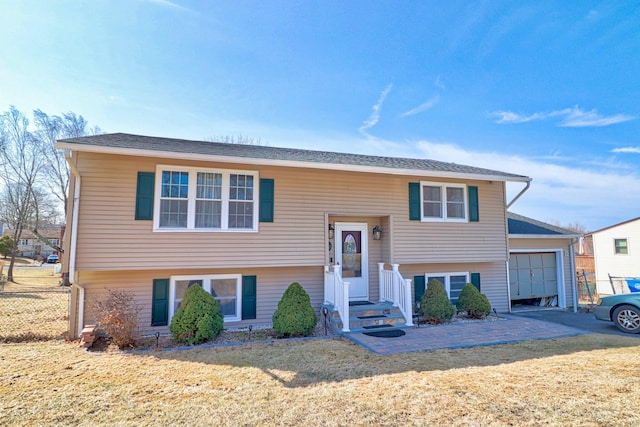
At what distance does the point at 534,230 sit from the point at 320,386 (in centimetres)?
1079

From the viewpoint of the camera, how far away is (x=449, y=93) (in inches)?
489

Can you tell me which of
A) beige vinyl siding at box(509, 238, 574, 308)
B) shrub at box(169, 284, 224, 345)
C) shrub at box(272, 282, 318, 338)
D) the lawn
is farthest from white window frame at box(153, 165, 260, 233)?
beige vinyl siding at box(509, 238, 574, 308)

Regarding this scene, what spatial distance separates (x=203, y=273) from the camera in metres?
7.93

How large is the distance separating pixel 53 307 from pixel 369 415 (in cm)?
1130

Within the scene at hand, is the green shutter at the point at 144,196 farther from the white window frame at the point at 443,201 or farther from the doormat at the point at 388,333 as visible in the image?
the white window frame at the point at 443,201

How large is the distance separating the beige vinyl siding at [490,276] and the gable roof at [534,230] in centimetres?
136

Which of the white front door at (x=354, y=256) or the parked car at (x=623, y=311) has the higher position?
the white front door at (x=354, y=256)

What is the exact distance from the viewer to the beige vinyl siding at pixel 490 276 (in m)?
10.1

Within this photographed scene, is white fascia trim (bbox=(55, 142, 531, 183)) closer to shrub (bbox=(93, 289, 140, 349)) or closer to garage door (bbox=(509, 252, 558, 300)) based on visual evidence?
shrub (bbox=(93, 289, 140, 349))

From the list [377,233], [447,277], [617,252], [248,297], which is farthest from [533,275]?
[617,252]

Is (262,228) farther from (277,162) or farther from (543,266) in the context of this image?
(543,266)

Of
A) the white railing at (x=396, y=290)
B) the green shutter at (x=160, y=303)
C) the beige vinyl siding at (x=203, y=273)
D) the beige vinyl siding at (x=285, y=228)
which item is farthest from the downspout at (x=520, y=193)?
the green shutter at (x=160, y=303)

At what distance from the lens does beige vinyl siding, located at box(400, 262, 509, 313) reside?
10.1 metres

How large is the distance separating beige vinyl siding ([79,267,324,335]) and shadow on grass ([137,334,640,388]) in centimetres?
167
